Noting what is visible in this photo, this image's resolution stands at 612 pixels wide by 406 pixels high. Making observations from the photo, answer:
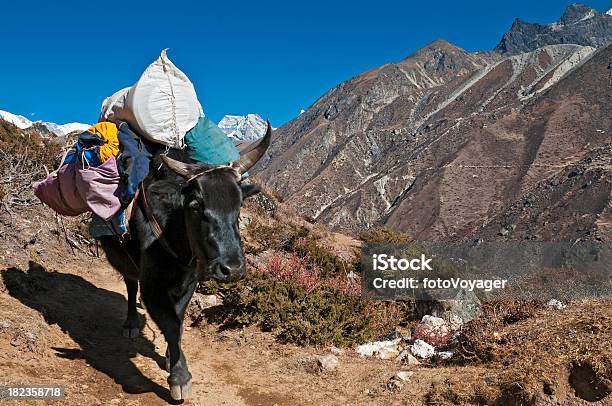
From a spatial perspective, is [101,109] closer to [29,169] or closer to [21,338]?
[21,338]

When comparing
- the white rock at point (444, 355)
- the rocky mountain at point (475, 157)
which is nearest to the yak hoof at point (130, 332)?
the white rock at point (444, 355)

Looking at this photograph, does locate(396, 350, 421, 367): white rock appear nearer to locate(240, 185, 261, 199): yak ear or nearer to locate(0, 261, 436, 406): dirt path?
locate(0, 261, 436, 406): dirt path

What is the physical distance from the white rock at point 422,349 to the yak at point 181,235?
2648mm

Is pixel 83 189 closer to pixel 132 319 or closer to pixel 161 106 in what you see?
pixel 161 106

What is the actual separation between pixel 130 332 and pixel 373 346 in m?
2.70

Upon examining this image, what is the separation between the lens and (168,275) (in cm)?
420

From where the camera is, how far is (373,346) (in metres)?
5.73

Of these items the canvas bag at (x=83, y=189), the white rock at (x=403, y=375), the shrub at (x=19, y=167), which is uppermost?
the shrub at (x=19, y=167)

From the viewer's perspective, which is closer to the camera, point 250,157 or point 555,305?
point 250,157

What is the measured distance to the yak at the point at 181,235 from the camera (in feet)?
11.6

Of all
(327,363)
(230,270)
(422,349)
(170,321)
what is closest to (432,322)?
(422,349)

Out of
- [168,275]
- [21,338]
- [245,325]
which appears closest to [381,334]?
[245,325]

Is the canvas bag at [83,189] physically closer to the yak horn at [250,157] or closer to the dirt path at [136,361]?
the dirt path at [136,361]

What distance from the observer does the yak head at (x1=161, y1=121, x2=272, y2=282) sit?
3438 mm
